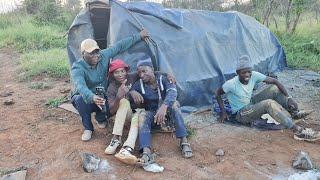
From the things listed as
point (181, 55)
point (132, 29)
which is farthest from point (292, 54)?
point (132, 29)

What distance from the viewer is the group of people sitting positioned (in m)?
4.29

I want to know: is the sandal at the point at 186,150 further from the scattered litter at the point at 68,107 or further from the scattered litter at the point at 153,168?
the scattered litter at the point at 68,107

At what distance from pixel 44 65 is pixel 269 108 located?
562 centimetres

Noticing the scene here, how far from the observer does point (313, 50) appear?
10.1 meters

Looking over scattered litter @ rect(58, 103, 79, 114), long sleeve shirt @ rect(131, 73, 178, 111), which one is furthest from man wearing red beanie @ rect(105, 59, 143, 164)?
scattered litter @ rect(58, 103, 79, 114)

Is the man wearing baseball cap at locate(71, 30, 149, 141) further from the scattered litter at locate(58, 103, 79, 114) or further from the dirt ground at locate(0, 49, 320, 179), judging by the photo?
the scattered litter at locate(58, 103, 79, 114)

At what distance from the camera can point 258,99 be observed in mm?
5402

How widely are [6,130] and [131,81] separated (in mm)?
1926

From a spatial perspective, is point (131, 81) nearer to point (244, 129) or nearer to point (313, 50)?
point (244, 129)

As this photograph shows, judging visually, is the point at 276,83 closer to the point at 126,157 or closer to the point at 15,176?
the point at 126,157

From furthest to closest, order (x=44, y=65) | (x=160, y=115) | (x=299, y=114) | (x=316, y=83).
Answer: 1. (x=44, y=65)
2. (x=316, y=83)
3. (x=299, y=114)
4. (x=160, y=115)

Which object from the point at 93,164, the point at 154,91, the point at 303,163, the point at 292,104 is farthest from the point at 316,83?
the point at 93,164

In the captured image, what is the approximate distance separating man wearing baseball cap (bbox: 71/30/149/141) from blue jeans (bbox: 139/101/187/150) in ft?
1.63

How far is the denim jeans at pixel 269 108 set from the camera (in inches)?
183
